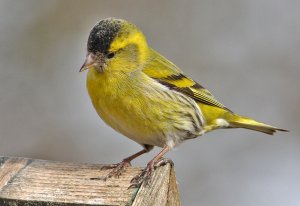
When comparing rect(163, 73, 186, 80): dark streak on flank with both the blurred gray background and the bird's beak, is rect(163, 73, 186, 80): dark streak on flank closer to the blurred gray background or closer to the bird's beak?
the bird's beak

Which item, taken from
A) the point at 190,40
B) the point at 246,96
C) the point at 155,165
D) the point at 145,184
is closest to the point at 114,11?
the point at 190,40

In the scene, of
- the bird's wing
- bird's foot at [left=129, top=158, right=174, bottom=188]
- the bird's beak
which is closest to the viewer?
bird's foot at [left=129, top=158, right=174, bottom=188]

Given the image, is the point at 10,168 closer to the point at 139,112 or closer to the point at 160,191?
the point at 160,191

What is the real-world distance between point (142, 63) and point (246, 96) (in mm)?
2054

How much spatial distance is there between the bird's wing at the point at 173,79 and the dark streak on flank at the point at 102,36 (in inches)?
14.8

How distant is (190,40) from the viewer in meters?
7.33

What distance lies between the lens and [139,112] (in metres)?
5.08

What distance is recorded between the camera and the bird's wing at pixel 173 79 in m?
5.47

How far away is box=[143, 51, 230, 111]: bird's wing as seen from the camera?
5.47 m

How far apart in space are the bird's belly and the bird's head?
15cm

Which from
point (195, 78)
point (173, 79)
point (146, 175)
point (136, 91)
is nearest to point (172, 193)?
point (146, 175)

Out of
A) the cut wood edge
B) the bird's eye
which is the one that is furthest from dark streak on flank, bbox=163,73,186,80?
the cut wood edge

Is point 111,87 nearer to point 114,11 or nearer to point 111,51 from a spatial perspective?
point 111,51

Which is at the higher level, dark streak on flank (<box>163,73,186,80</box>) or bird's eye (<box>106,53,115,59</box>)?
bird's eye (<box>106,53,115,59</box>)
